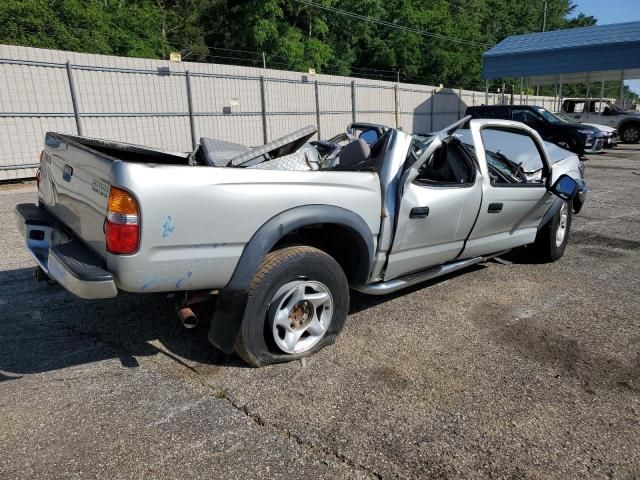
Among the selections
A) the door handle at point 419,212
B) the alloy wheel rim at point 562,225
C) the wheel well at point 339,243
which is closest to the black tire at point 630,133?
the alloy wheel rim at point 562,225

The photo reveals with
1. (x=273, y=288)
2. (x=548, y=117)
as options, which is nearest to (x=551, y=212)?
(x=273, y=288)

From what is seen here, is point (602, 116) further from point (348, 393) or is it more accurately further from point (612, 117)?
point (348, 393)

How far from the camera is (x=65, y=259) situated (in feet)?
8.70

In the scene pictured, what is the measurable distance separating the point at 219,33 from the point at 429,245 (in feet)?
115

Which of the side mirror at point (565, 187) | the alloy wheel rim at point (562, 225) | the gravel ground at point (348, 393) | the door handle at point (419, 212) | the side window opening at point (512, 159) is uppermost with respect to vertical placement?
the side window opening at point (512, 159)

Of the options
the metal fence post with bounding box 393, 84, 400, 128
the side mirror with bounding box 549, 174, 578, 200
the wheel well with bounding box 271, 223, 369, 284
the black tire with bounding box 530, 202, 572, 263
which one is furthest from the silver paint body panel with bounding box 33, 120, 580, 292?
the metal fence post with bounding box 393, 84, 400, 128

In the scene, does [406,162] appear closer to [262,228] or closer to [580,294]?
[262,228]

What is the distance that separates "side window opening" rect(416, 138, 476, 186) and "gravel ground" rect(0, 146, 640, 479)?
102 cm

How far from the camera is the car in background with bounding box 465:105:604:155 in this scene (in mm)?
16297

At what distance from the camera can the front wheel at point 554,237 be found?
17.1 ft

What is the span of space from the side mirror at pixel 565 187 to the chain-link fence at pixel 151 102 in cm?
971

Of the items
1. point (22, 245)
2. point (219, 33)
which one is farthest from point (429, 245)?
point (219, 33)

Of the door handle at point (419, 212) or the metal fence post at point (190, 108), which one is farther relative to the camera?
the metal fence post at point (190, 108)

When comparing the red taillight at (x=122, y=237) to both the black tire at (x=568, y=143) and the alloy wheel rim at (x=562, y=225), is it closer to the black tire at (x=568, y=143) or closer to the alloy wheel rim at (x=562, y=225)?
the alloy wheel rim at (x=562, y=225)
